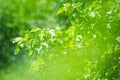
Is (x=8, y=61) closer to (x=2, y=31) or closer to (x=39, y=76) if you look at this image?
(x=2, y=31)

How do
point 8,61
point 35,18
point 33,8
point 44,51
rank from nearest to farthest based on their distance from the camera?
point 33,8, point 35,18, point 44,51, point 8,61

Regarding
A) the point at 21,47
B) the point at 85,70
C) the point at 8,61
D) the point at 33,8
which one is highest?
the point at 33,8

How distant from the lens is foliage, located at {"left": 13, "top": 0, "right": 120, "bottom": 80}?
7.22m

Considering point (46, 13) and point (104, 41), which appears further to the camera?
point (104, 41)

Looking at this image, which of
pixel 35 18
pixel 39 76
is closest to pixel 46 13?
pixel 35 18

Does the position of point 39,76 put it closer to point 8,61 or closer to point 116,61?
point 116,61

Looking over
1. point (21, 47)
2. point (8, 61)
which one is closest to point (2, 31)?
point (8, 61)

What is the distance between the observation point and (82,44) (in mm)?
7496

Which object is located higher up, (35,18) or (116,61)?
(35,18)

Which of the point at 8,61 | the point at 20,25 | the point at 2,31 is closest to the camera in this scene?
the point at 20,25

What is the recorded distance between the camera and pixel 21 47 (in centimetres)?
767

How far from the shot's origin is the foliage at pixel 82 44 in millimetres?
7219

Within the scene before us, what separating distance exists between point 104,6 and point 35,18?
215 cm

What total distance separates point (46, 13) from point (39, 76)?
2409 mm
